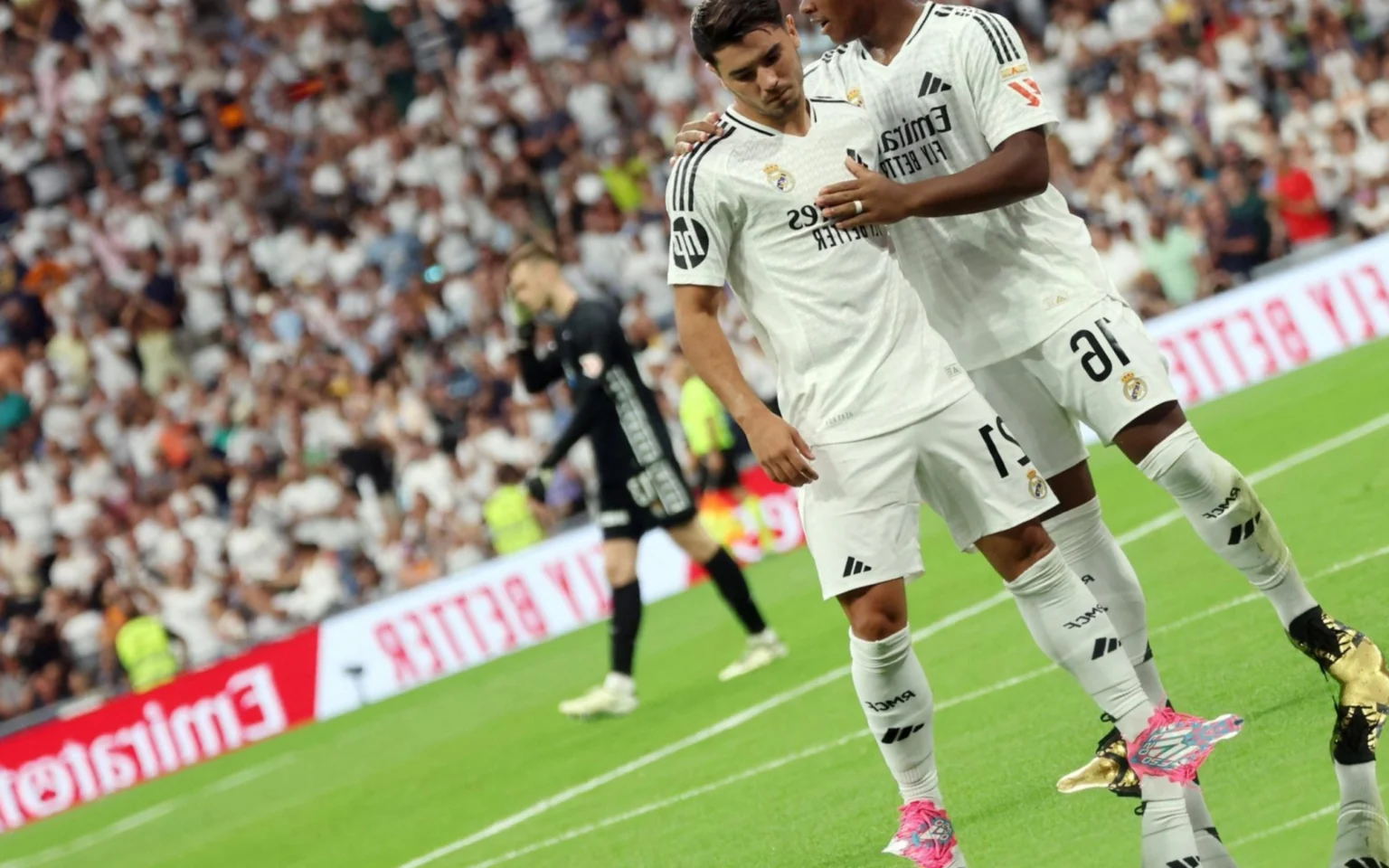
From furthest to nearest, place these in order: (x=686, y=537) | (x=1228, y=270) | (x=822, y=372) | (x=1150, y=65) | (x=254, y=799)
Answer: (x=1150, y=65)
(x=1228, y=270)
(x=254, y=799)
(x=686, y=537)
(x=822, y=372)

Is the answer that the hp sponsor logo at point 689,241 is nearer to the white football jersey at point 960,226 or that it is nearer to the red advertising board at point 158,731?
the white football jersey at point 960,226

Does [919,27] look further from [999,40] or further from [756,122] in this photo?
[756,122]

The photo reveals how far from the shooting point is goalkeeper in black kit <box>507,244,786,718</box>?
1218cm

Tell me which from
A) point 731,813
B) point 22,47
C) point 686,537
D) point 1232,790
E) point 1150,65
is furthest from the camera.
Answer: point 22,47

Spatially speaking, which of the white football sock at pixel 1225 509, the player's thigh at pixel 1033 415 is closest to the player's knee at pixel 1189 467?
the white football sock at pixel 1225 509

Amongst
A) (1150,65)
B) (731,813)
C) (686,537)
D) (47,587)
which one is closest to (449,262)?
(47,587)

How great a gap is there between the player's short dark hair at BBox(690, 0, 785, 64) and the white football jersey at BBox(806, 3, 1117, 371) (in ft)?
2.13

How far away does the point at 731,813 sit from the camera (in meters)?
8.87

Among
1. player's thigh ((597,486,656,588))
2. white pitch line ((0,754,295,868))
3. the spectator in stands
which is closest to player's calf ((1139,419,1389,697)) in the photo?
player's thigh ((597,486,656,588))

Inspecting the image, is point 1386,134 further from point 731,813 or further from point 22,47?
point 22,47

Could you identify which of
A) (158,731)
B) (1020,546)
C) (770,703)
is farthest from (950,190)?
(158,731)

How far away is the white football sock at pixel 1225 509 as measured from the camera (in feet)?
20.0

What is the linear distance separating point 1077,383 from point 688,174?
60.4 inches

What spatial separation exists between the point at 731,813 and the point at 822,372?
3693mm
